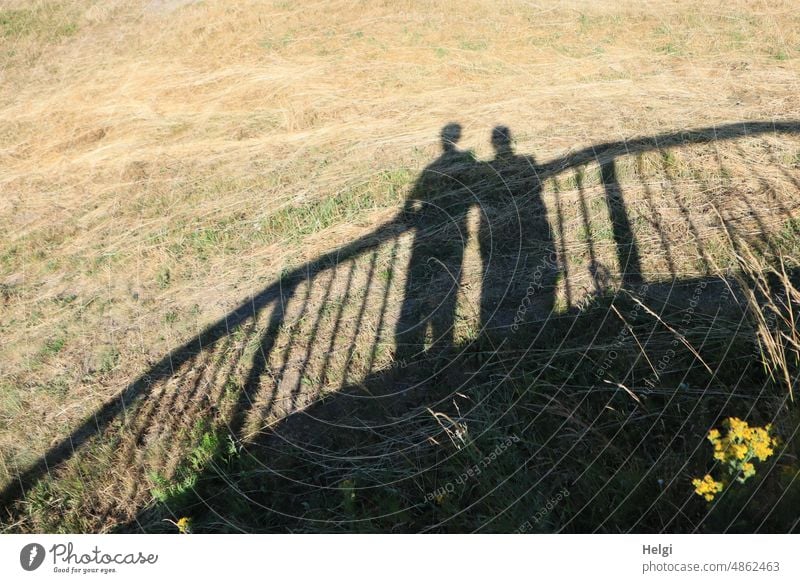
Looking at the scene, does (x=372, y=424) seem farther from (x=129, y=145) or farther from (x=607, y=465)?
(x=129, y=145)

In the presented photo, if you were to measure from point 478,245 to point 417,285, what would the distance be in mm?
545

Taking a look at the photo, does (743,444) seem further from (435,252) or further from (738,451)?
(435,252)

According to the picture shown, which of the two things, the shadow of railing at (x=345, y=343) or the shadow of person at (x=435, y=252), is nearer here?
the shadow of railing at (x=345, y=343)

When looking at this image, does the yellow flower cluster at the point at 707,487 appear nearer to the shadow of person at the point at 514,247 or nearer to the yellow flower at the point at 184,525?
the shadow of person at the point at 514,247

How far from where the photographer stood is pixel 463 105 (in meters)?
6.60

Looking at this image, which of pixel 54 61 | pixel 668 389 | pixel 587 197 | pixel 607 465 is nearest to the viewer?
pixel 607 465

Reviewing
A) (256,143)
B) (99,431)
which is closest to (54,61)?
(256,143)

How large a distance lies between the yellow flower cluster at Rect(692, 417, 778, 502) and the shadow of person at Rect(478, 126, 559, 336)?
4.82 feet

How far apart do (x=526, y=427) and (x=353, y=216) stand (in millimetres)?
2438

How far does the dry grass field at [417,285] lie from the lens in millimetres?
3230

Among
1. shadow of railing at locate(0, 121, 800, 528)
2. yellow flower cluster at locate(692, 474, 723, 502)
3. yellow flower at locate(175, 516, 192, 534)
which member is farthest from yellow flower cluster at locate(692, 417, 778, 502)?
yellow flower at locate(175, 516, 192, 534)
